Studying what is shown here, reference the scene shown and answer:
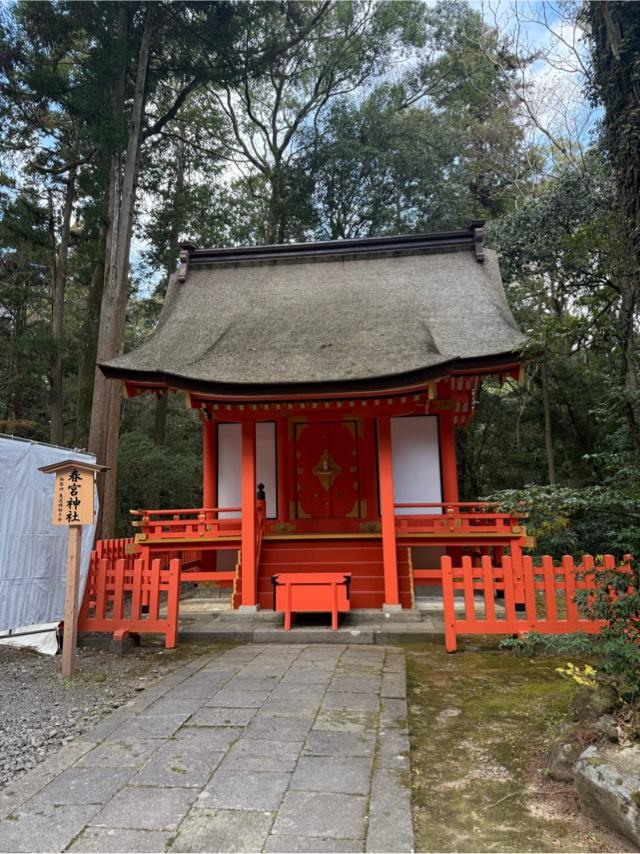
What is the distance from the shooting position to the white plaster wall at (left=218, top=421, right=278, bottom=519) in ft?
31.3

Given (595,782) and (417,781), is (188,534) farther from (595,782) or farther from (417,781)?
(595,782)

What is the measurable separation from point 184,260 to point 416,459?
7678 mm

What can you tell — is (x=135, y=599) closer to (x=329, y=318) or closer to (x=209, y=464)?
(x=209, y=464)

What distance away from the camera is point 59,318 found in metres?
15.8

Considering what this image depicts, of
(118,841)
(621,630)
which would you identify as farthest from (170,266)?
(118,841)

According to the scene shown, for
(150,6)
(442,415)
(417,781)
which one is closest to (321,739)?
(417,781)

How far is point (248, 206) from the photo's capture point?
20234 mm

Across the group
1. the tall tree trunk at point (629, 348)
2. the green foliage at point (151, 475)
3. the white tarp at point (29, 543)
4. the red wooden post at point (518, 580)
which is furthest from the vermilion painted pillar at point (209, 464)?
the tall tree trunk at point (629, 348)

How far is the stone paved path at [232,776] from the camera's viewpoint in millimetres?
2256

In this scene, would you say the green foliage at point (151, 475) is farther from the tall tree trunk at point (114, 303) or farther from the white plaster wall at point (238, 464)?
the white plaster wall at point (238, 464)

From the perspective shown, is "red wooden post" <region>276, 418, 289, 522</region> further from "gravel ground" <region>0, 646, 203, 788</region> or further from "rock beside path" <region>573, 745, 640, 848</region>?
"rock beside path" <region>573, 745, 640, 848</region>

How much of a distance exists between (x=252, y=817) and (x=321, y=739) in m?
0.95

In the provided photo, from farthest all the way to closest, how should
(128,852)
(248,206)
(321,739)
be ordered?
(248,206), (321,739), (128,852)

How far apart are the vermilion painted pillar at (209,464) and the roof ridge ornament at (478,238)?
696cm
